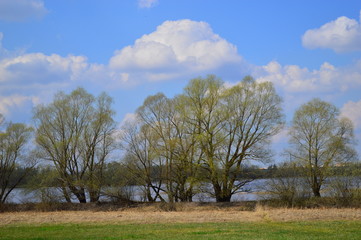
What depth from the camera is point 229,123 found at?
42500 millimetres

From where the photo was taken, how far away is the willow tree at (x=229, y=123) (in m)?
41.9

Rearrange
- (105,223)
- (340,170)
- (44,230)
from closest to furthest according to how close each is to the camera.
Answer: (44,230) → (105,223) → (340,170)

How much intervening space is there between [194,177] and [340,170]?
1374 centimetres

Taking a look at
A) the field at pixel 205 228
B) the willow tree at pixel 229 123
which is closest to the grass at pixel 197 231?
the field at pixel 205 228

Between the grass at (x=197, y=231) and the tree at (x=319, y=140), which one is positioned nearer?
the grass at (x=197, y=231)

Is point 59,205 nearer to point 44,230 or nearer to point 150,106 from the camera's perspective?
point 150,106

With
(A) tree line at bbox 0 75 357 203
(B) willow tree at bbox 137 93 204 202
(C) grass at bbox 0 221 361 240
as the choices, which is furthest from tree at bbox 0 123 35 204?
(C) grass at bbox 0 221 361 240

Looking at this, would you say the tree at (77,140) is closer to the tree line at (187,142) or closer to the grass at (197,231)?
the tree line at (187,142)

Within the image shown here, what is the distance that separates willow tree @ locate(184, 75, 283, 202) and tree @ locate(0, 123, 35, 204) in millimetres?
19314

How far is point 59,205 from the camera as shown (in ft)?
142

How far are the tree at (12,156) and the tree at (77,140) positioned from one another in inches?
129

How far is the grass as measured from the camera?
65.4 feet

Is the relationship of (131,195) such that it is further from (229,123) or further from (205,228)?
(205,228)

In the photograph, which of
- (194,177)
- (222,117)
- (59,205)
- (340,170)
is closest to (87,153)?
(59,205)
